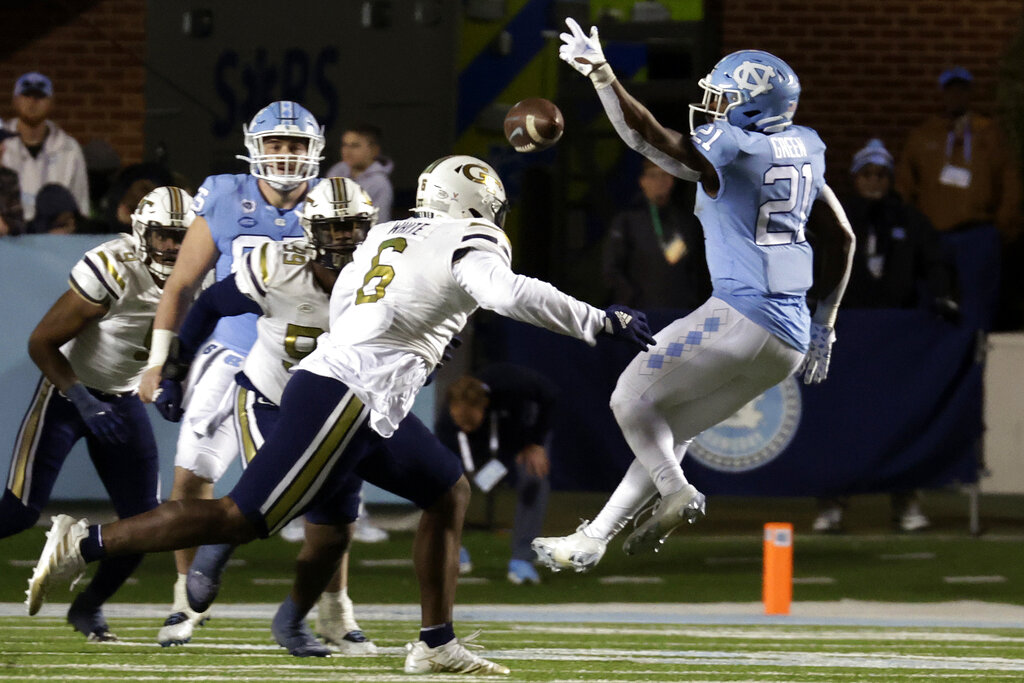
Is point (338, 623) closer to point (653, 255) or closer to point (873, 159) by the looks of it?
point (653, 255)

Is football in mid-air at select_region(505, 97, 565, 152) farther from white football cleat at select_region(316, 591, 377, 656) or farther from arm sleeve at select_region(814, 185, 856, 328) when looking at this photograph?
white football cleat at select_region(316, 591, 377, 656)

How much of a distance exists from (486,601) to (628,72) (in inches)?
180

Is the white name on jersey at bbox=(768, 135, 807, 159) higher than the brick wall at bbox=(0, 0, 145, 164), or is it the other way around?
the brick wall at bbox=(0, 0, 145, 164)

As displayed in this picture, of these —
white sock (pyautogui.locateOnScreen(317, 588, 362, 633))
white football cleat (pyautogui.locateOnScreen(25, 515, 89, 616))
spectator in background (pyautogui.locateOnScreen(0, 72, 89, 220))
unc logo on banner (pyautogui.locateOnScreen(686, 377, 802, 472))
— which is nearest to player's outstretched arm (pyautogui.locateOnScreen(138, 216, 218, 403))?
white sock (pyautogui.locateOnScreen(317, 588, 362, 633))

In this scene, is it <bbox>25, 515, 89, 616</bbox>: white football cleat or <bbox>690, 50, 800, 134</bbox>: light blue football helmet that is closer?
<bbox>25, 515, 89, 616</bbox>: white football cleat

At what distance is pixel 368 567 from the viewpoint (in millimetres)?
9898

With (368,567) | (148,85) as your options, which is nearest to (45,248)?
(368,567)

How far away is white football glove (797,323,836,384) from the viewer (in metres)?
6.89

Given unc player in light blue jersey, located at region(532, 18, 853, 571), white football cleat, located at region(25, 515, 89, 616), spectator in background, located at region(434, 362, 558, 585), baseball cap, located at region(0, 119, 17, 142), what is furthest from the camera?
baseball cap, located at region(0, 119, 17, 142)

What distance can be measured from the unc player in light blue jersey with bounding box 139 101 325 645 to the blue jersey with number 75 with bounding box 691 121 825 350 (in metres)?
1.74

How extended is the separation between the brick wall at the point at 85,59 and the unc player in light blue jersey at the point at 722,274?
780 centimetres

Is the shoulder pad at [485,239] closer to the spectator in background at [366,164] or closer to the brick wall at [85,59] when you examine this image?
the spectator in background at [366,164]

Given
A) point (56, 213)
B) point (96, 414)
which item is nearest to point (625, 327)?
point (96, 414)

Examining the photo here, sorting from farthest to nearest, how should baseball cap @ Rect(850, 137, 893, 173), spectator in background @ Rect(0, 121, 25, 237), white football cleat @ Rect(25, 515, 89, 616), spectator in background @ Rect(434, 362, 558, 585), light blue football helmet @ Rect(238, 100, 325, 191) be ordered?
baseball cap @ Rect(850, 137, 893, 173) < spectator in background @ Rect(0, 121, 25, 237) < spectator in background @ Rect(434, 362, 558, 585) < light blue football helmet @ Rect(238, 100, 325, 191) < white football cleat @ Rect(25, 515, 89, 616)
